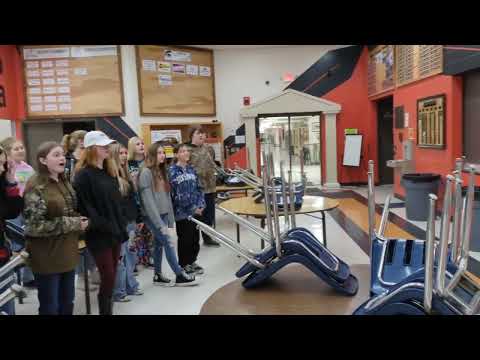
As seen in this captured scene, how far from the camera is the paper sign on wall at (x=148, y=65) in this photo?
888cm

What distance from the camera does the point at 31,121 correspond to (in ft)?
28.6

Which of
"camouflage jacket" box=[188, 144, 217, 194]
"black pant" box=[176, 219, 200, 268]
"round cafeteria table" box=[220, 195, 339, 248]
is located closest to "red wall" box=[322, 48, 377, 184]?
"camouflage jacket" box=[188, 144, 217, 194]

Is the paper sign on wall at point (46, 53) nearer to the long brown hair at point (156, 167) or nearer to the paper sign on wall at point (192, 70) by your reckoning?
the paper sign on wall at point (192, 70)

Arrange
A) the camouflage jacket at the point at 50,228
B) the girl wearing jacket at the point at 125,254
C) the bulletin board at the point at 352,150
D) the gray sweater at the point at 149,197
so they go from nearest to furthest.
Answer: the camouflage jacket at the point at 50,228, the girl wearing jacket at the point at 125,254, the gray sweater at the point at 149,197, the bulletin board at the point at 352,150

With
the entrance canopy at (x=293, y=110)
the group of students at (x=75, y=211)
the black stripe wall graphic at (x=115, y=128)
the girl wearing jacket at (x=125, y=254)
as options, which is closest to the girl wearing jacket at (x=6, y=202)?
the group of students at (x=75, y=211)

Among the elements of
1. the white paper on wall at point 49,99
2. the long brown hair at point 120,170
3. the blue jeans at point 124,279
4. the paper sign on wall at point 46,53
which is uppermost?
the paper sign on wall at point 46,53

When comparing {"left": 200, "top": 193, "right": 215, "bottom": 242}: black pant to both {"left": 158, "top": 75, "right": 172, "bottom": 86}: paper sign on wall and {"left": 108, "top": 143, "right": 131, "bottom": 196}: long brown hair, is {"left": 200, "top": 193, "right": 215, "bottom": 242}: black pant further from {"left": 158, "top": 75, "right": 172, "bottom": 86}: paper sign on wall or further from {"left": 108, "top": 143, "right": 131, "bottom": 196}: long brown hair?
{"left": 158, "top": 75, "right": 172, "bottom": 86}: paper sign on wall

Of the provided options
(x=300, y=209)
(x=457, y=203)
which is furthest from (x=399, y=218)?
(x=457, y=203)

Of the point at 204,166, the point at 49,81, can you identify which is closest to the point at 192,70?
the point at 49,81

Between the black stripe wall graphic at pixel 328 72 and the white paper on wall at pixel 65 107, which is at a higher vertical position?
the black stripe wall graphic at pixel 328 72

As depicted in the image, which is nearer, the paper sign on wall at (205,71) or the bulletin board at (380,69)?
the bulletin board at (380,69)
